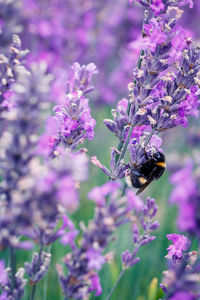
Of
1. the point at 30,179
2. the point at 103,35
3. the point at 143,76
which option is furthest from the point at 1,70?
the point at 103,35

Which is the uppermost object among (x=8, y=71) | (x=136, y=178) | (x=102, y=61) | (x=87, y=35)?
(x=102, y=61)

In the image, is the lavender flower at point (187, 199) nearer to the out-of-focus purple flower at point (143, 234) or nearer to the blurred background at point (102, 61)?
the out-of-focus purple flower at point (143, 234)

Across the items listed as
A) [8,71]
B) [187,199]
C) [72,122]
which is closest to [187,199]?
[187,199]

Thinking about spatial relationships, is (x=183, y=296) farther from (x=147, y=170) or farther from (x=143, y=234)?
(x=147, y=170)

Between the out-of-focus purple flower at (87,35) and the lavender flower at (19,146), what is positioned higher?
the out-of-focus purple flower at (87,35)

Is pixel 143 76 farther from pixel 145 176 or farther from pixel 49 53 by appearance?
pixel 49 53

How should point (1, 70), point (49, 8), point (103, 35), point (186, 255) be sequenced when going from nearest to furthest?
point (186, 255) → point (1, 70) → point (49, 8) → point (103, 35)

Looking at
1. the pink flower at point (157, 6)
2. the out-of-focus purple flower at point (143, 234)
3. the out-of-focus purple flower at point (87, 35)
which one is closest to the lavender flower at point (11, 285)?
the out-of-focus purple flower at point (143, 234)

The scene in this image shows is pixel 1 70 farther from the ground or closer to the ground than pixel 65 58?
closer to the ground
